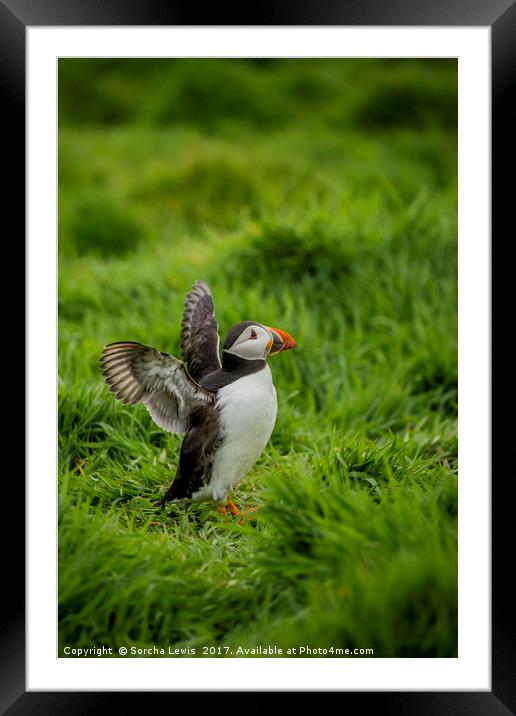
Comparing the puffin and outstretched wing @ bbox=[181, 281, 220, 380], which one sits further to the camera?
outstretched wing @ bbox=[181, 281, 220, 380]

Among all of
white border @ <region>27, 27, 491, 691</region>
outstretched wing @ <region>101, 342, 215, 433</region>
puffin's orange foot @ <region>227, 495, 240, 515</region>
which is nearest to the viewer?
white border @ <region>27, 27, 491, 691</region>

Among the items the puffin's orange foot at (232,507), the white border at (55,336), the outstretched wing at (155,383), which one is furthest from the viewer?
the puffin's orange foot at (232,507)

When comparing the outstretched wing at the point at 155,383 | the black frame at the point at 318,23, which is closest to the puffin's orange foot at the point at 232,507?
the outstretched wing at the point at 155,383

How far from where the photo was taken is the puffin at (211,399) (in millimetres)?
2121

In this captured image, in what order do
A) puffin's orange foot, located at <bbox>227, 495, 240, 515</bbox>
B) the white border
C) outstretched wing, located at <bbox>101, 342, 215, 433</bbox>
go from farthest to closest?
puffin's orange foot, located at <bbox>227, 495, 240, 515</bbox> < outstretched wing, located at <bbox>101, 342, 215, 433</bbox> < the white border

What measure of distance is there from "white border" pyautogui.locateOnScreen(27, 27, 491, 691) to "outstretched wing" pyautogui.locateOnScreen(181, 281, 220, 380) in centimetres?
48

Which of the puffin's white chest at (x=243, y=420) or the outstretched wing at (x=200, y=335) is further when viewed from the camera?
the outstretched wing at (x=200, y=335)

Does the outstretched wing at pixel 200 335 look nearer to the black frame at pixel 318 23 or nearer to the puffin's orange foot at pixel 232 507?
the puffin's orange foot at pixel 232 507

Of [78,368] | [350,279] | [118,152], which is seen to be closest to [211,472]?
[78,368]

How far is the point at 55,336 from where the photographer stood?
216 centimetres

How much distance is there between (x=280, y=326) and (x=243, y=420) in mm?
1557

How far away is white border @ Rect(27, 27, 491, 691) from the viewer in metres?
1.91

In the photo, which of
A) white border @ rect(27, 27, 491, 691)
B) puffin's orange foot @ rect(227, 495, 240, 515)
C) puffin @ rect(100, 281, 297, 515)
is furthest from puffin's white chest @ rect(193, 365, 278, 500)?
white border @ rect(27, 27, 491, 691)

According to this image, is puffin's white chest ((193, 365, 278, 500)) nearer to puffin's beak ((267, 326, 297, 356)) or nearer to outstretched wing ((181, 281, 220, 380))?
puffin's beak ((267, 326, 297, 356))
